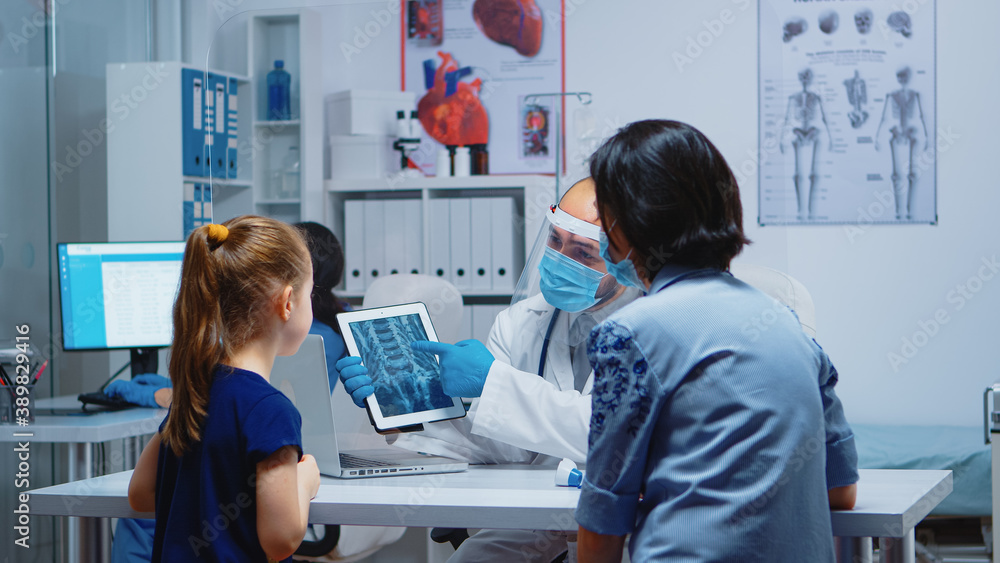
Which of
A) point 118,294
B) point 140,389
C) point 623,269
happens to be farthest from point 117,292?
point 623,269

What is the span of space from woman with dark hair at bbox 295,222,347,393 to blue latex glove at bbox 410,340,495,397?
1.79ft

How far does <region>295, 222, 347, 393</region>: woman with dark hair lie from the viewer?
208 centimetres

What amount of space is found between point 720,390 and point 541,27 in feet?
9.78

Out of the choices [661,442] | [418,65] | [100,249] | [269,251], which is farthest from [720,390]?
[418,65]

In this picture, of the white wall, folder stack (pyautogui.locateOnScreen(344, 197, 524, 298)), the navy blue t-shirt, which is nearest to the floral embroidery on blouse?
the navy blue t-shirt

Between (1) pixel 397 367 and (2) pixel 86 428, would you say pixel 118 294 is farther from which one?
(1) pixel 397 367

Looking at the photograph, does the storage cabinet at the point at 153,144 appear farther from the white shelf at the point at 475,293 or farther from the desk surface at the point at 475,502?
the desk surface at the point at 475,502

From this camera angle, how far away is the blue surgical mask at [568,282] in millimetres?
1630

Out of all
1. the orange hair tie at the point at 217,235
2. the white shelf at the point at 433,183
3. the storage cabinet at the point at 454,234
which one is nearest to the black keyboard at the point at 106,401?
Answer: the storage cabinet at the point at 454,234

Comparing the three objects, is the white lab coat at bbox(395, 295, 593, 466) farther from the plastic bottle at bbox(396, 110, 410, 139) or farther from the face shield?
the plastic bottle at bbox(396, 110, 410, 139)

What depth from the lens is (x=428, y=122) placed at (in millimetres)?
3750

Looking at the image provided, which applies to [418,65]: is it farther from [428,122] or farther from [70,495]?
[70,495]

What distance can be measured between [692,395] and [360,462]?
2.59 feet

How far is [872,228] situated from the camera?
3.38 m
